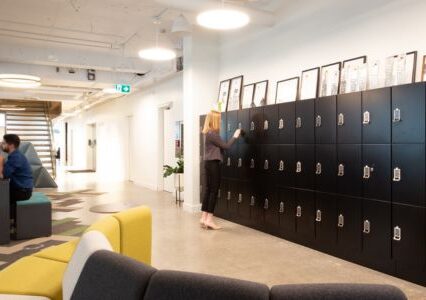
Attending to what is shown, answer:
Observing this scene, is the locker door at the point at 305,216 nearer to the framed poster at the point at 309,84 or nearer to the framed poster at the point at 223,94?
the framed poster at the point at 309,84

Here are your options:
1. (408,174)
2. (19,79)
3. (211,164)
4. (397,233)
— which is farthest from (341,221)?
(19,79)

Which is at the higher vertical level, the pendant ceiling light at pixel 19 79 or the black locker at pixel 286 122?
the pendant ceiling light at pixel 19 79

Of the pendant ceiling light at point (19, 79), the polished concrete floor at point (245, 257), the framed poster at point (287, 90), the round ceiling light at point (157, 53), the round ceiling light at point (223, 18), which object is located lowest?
the polished concrete floor at point (245, 257)

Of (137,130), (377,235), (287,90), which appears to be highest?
(287,90)

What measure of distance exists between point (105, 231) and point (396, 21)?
368cm

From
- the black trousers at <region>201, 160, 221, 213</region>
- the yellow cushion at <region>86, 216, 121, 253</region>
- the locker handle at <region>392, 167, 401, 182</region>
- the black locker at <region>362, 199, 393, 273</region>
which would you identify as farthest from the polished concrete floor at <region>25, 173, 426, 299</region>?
the yellow cushion at <region>86, 216, 121, 253</region>

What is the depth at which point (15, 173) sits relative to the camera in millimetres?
4902

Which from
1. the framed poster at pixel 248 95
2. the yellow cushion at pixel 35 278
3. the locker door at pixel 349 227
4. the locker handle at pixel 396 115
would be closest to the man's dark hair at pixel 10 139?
the yellow cushion at pixel 35 278

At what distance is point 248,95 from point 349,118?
2.50 m

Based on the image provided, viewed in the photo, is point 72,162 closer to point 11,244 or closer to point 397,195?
point 11,244

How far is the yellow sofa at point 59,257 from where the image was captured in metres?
2.17

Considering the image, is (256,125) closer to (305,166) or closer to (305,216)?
(305,166)

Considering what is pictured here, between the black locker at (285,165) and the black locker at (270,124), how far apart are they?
183 millimetres

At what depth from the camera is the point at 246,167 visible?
18.3 feet
